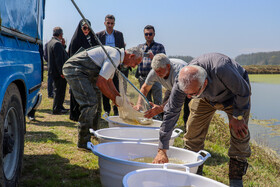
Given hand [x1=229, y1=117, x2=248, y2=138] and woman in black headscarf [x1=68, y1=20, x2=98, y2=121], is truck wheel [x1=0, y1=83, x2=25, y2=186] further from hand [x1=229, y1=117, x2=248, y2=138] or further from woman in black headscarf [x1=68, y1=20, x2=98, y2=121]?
woman in black headscarf [x1=68, y1=20, x2=98, y2=121]

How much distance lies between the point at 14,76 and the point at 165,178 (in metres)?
1.46

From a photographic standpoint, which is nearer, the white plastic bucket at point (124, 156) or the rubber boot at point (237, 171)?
the white plastic bucket at point (124, 156)

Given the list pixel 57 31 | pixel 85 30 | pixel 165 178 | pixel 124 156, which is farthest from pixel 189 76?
pixel 57 31

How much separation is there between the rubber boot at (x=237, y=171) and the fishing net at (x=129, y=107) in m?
1.46

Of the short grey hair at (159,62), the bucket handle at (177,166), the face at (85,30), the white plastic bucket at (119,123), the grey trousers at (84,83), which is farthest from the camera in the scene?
the face at (85,30)

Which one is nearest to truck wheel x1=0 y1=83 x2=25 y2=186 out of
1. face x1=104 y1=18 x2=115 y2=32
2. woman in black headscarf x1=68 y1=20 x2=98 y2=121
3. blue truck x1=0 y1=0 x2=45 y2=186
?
blue truck x1=0 y1=0 x2=45 y2=186

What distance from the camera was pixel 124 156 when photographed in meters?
3.20

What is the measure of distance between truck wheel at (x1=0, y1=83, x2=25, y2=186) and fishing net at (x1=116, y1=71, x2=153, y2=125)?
1.65m

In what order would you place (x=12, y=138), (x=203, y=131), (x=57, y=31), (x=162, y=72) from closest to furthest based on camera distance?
(x=12, y=138) → (x=203, y=131) → (x=162, y=72) → (x=57, y=31)

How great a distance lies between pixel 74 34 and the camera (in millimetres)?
5996

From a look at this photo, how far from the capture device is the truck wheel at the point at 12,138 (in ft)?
7.77

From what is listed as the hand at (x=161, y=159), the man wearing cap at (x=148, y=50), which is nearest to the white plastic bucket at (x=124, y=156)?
the hand at (x=161, y=159)

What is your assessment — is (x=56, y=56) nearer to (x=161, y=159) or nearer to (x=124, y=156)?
(x=124, y=156)

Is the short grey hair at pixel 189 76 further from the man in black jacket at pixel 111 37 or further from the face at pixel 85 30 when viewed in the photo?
the man in black jacket at pixel 111 37
